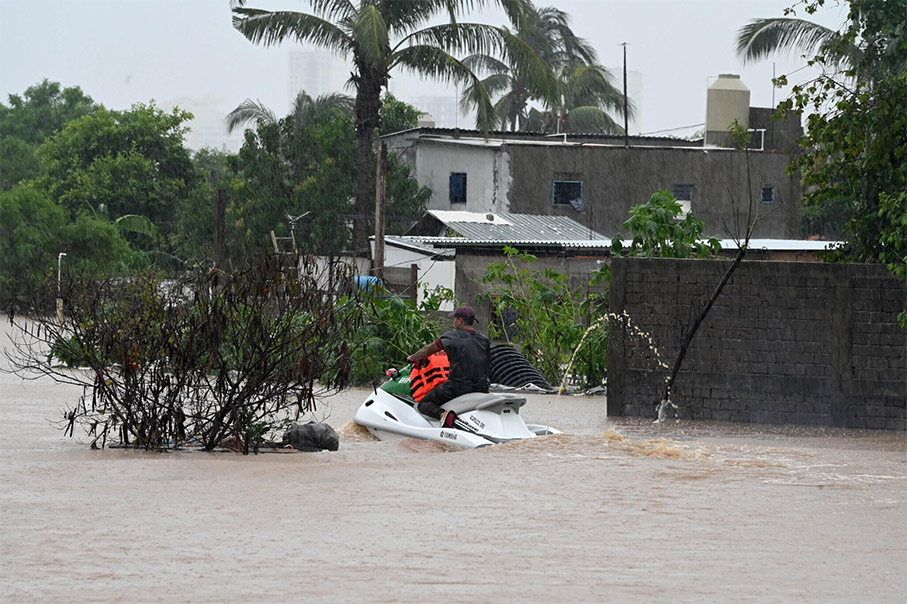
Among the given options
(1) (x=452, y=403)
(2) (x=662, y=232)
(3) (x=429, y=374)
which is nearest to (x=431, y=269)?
(2) (x=662, y=232)

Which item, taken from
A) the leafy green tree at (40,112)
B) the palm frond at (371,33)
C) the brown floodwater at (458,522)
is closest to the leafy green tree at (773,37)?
the palm frond at (371,33)

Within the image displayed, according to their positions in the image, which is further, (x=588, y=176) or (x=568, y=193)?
(x=568, y=193)

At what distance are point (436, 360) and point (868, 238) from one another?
273 inches

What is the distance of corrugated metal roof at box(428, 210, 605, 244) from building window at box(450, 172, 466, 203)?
3.65 m

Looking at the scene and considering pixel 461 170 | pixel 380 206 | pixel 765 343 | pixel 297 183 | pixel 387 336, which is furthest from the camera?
pixel 297 183

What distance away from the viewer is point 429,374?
536 inches

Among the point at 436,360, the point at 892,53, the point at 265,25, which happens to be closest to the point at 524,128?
the point at 265,25

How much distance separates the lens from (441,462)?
12.3 metres

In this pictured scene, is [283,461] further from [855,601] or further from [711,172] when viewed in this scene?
[711,172]

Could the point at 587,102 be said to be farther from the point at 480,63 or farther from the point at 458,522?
the point at 458,522

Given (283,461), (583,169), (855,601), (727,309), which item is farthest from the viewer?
(583,169)

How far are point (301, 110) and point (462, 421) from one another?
4909 cm

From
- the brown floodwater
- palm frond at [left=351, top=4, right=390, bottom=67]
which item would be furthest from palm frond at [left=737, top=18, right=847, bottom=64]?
the brown floodwater

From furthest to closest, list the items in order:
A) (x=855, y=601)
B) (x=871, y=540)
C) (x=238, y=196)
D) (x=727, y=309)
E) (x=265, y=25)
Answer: (x=238, y=196), (x=265, y=25), (x=727, y=309), (x=871, y=540), (x=855, y=601)
